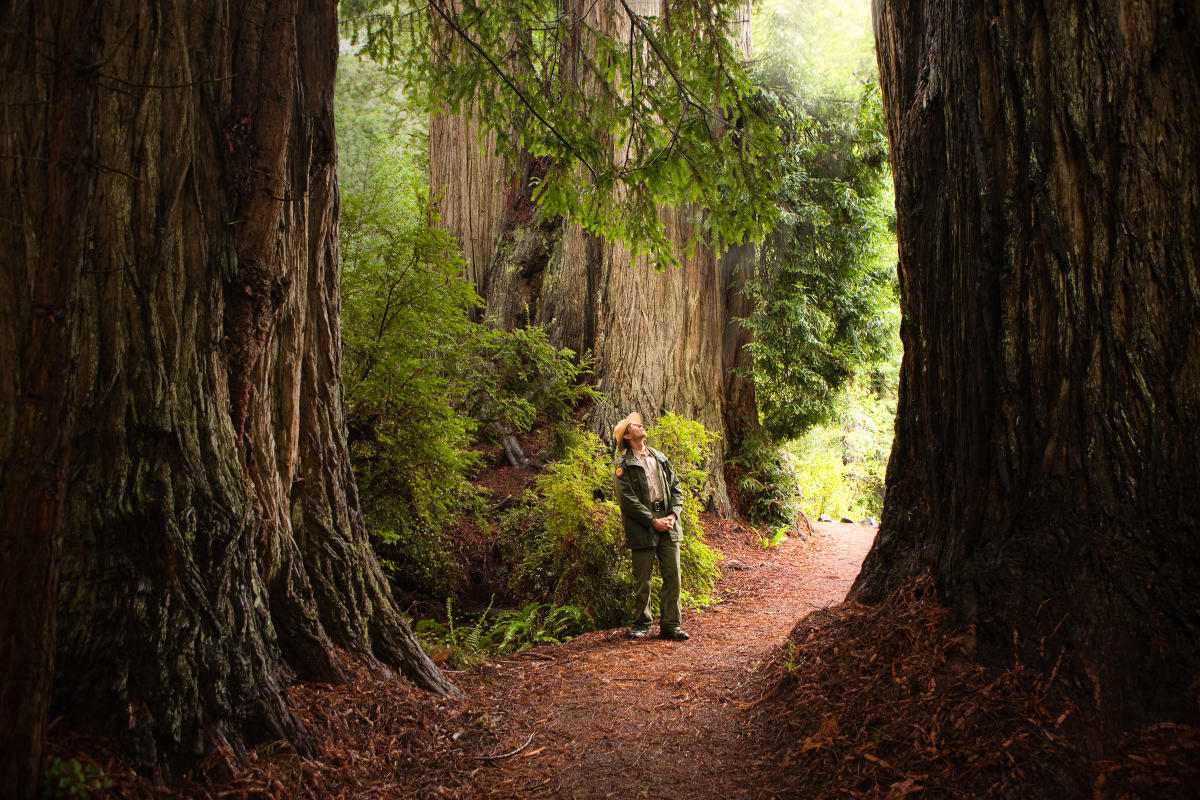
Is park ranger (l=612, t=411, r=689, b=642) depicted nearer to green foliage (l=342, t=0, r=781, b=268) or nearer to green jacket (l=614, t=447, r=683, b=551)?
green jacket (l=614, t=447, r=683, b=551)

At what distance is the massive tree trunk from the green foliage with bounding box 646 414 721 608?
4.09 m

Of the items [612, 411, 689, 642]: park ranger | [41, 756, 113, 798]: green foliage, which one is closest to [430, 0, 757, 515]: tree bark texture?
[612, 411, 689, 642]: park ranger

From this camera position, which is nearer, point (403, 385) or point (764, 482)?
point (403, 385)

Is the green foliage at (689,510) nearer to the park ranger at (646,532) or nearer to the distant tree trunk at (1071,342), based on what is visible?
the park ranger at (646,532)

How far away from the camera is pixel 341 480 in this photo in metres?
3.94

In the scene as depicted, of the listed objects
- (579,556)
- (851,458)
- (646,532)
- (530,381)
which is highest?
(530,381)

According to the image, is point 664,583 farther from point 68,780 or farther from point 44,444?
point 44,444

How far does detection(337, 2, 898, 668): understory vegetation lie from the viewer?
5633mm

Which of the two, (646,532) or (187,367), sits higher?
(187,367)

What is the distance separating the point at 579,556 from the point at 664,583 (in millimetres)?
973


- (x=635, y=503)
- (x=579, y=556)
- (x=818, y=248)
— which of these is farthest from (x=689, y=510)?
(x=818, y=248)

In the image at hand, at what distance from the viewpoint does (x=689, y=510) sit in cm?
750

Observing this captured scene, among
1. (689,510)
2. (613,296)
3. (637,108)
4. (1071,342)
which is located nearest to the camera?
(1071,342)

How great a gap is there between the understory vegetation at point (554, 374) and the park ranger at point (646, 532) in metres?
0.62
